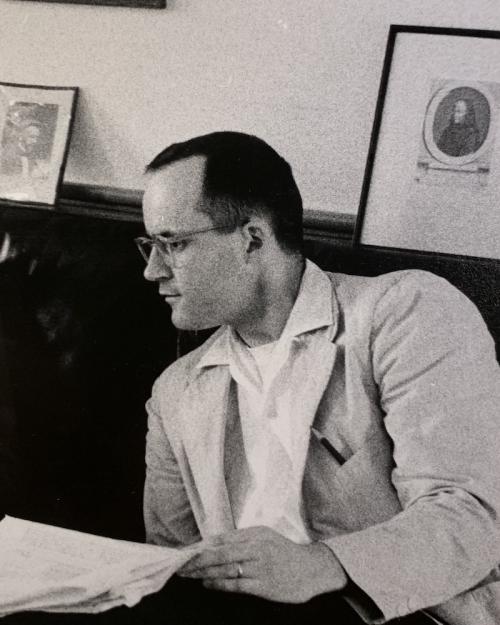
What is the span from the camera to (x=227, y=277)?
91 centimetres

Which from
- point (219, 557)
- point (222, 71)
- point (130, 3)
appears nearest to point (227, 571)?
point (219, 557)

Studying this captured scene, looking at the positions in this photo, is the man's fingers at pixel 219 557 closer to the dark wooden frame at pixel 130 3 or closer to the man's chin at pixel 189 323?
the man's chin at pixel 189 323

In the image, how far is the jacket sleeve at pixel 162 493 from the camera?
0.95 m

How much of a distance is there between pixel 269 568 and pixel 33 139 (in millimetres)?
667

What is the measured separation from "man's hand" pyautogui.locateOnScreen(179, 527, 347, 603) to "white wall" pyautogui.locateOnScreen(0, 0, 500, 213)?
405 millimetres

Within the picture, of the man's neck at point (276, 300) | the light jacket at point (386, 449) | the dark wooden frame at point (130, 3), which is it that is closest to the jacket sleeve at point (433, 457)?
the light jacket at point (386, 449)

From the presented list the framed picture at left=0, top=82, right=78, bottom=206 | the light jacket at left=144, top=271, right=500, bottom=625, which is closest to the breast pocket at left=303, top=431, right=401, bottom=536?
the light jacket at left=144, top=271, right=500, bottom=625

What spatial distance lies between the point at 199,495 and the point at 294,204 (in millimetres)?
385

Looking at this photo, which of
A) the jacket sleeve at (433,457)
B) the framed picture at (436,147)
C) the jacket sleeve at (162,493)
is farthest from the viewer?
the jacket sleeve at (162,493)

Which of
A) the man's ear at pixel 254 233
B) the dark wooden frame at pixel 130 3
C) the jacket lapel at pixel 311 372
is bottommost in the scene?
the jacket lapel at pixel 311 372

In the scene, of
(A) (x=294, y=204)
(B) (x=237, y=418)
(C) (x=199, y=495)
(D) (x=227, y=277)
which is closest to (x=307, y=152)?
(A) (x=294, y=204)

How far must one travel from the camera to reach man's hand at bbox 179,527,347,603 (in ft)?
2.49

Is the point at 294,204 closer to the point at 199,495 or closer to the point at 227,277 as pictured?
the point at 227,277

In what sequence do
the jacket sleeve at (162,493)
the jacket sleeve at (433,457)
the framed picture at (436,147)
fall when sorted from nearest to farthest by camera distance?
1. the jacket sleeve at (433,457)
2. the framed picture at (436,147)
3. the jacket sleeve at (162,493)
